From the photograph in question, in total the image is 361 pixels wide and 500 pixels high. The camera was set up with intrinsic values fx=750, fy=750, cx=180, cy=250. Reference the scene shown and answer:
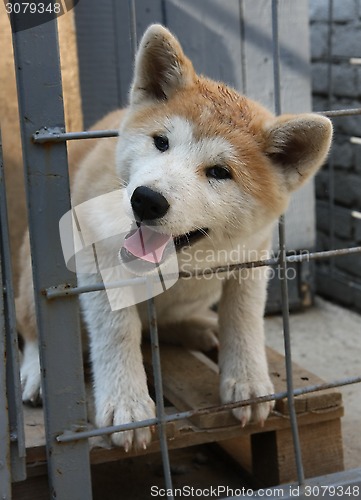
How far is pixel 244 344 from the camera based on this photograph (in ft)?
7.55

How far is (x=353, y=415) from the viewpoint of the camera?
9.27 ft

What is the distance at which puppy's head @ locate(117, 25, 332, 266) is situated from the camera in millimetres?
1896

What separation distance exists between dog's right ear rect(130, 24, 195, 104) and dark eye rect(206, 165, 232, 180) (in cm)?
30

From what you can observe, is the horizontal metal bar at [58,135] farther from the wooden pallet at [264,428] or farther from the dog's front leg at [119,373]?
the wooden pallet at [264,428]

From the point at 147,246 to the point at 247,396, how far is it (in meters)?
0.58

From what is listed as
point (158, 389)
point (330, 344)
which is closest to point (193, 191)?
point (158, 389)

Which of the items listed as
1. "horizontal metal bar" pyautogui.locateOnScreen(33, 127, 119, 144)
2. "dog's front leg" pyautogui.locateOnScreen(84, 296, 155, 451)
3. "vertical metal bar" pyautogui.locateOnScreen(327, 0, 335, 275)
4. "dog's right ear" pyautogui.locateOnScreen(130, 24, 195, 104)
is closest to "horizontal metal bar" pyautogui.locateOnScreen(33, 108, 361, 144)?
"horizontal metal bar" pyautogui.locateOnScreen(33, 127, 119, 144)

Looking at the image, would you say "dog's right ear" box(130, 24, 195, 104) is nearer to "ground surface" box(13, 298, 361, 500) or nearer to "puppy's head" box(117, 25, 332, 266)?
"puppy's head" box(117, 25, 332, 266)

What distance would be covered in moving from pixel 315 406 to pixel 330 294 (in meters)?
1.81

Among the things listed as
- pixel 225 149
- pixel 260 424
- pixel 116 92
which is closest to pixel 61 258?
pixel 225 149

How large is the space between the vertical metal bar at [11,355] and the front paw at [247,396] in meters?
0.64

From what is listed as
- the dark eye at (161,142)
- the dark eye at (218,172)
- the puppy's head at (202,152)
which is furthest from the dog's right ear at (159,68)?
the dark eye at (218,172)

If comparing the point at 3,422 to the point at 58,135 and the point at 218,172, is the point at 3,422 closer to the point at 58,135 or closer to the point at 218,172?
the point at 58,135

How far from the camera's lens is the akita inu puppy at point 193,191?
194 cm
